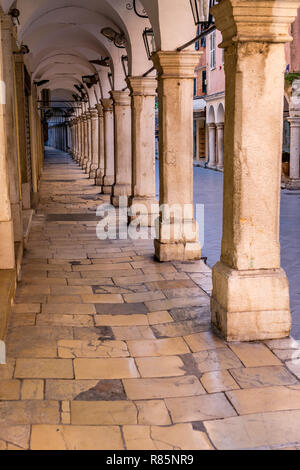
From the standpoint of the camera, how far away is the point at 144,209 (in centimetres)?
1084

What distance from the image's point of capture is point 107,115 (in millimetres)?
17219

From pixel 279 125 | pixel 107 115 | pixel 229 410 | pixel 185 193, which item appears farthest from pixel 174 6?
pixel 107 115

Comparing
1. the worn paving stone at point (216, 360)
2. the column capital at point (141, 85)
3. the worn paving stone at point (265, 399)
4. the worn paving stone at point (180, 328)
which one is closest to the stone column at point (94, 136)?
the column capital at point (141, 85)

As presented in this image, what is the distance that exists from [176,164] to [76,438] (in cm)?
516

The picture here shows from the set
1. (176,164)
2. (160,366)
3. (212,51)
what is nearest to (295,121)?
(212,51)

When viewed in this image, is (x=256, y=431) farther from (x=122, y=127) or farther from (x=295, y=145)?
(x=295, y=145)

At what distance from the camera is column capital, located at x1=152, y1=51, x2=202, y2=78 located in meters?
7.49

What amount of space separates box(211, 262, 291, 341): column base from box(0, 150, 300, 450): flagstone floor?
0.13m

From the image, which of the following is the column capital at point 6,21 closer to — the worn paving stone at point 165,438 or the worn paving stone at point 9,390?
the worn paving stone at point 9,390

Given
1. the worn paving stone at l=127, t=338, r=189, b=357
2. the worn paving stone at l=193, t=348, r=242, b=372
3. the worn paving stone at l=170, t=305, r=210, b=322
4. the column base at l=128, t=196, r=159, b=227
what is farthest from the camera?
the column base at l=128, t=196, r=159, b=227

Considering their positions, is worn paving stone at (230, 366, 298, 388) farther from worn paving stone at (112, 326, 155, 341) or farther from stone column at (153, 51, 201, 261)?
stone column at (153, 51, 201, 261)

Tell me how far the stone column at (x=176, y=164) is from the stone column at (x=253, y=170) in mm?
2807

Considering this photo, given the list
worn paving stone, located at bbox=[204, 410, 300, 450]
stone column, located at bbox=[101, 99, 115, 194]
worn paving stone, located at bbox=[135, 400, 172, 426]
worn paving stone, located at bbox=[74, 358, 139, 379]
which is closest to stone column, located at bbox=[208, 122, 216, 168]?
stone column, located at bbox=[101, 99, 115, 194]

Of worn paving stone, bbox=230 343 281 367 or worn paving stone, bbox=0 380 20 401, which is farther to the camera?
worn paving stone, bbox=230 343 281 367
